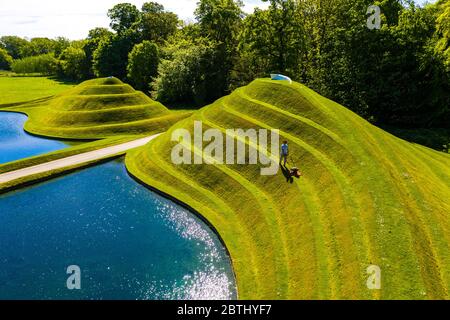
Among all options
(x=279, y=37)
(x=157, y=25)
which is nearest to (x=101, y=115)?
(x=279, y=37)

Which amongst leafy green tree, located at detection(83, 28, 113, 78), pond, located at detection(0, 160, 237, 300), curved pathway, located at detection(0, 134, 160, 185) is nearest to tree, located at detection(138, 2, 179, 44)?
leafy green tree, located at detection(83, 28, 113, 78)

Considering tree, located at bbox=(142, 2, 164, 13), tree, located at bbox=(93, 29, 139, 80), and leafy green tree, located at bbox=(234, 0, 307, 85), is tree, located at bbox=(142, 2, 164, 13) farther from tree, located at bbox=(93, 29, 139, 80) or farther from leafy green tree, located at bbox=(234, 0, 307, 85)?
leafy green tree, located at bbox=(234, 0, 307, 85)

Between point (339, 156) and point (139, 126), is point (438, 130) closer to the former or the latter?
point (339, 156)

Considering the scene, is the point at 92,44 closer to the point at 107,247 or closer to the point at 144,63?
the point at 144,63

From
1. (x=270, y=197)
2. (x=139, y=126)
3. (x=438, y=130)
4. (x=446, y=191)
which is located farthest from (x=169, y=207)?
(x=438, y=130)

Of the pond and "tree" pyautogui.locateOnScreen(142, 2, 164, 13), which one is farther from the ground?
"tree" pyautogui.locateOnScreen(142, 2, 164, 13)

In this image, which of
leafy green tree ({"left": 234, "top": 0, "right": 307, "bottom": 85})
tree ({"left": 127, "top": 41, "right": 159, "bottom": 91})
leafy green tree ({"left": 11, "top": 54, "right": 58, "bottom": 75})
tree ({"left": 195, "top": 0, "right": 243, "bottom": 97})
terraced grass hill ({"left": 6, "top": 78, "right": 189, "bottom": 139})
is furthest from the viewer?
leafy green tree ({"left": 11, "top": 54, "right": 58, "bottom": 75})

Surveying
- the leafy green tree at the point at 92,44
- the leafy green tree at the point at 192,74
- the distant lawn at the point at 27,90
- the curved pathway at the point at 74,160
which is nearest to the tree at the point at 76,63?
the leafy green tree at the point at 92,44
